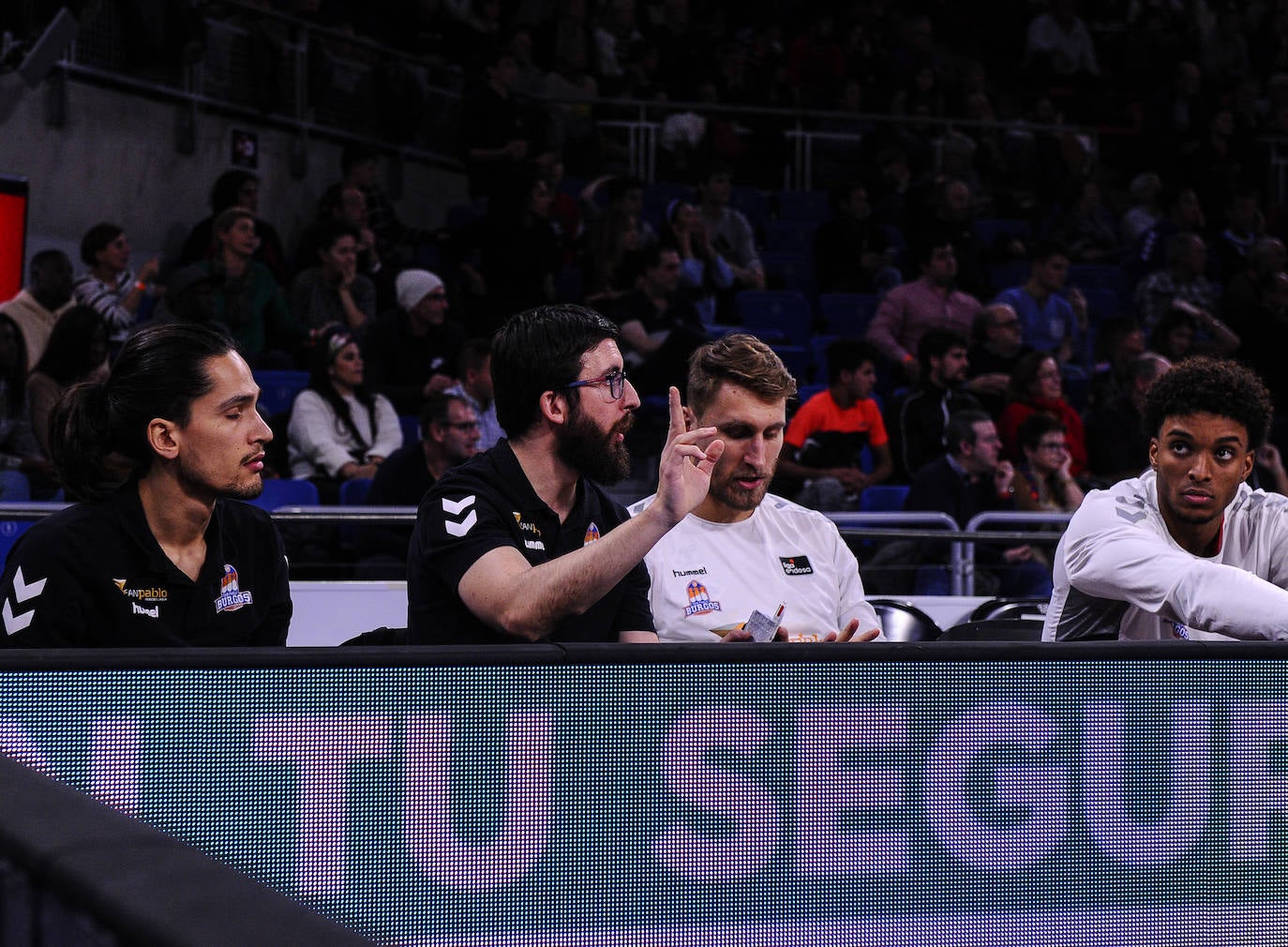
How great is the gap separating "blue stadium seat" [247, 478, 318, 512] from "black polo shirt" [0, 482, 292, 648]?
3.26 m

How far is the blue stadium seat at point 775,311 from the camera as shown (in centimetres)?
1042

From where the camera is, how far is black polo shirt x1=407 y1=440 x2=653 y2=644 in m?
2.74

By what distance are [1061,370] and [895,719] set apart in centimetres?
847

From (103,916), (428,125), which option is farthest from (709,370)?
(428,125)

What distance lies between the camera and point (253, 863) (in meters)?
1.68

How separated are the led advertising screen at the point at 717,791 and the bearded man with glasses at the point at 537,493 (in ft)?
2.70

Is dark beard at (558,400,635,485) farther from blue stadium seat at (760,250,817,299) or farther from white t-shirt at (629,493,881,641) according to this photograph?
blue stadium seat at (760,250,817,299)

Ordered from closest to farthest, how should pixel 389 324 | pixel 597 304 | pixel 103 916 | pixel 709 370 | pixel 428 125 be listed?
pixel 103 916, pixel 709 370, pixel 389 324, pixel 597 304, pixel 428 125

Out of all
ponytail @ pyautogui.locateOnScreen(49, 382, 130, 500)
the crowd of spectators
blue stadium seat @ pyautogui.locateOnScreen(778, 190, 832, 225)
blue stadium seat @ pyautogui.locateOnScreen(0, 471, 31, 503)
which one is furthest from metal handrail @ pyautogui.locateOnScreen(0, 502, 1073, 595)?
blue stadium seat @ pyautogui.locateOnScreen(778, 190, 832, 225)

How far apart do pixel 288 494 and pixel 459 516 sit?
12.4ft

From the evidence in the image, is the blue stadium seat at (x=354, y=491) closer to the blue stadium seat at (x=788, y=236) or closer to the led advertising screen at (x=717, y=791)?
the led advertising screen at (x=717, y=791)

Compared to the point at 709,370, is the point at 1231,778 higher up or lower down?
lower down

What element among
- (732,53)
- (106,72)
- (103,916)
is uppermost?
(732,53)

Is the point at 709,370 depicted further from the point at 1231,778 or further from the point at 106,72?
the point at 106,72
